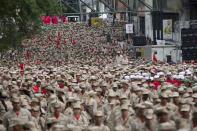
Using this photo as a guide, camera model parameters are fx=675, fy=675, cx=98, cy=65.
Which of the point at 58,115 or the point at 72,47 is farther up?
the point at 58,115

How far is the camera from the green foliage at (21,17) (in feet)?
62.5

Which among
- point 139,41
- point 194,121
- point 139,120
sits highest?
point 194,121

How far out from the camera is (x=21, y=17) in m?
20.2

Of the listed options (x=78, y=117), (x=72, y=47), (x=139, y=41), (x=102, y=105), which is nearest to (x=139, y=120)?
(x=78, y=117)

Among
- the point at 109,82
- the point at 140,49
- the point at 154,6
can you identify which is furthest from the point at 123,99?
the point at 154,6

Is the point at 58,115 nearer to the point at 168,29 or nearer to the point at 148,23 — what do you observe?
the point at 168,29

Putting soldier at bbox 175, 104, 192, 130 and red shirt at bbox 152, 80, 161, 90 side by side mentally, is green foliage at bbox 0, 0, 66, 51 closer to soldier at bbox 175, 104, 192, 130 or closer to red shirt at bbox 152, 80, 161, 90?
red shirt at bbox 152, 80, 161, 90

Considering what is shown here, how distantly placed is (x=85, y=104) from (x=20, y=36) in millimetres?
6741

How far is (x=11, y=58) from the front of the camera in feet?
150

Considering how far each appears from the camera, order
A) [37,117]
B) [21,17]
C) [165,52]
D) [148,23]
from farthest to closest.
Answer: [148,23] < [165,52] < [21,17] < [37,117]

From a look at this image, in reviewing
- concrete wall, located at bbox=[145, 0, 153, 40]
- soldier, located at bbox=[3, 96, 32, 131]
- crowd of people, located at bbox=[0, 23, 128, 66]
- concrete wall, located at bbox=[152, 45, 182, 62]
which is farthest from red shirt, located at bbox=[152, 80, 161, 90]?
concrete wall, located at bbox=[145, 0, 153, 40]

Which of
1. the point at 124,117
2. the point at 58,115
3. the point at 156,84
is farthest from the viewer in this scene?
the point at 156,84

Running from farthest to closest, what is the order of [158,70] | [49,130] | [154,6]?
1. [154,6]
2. [158,70]
3. [49,130]

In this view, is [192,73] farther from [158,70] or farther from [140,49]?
[140,49]
